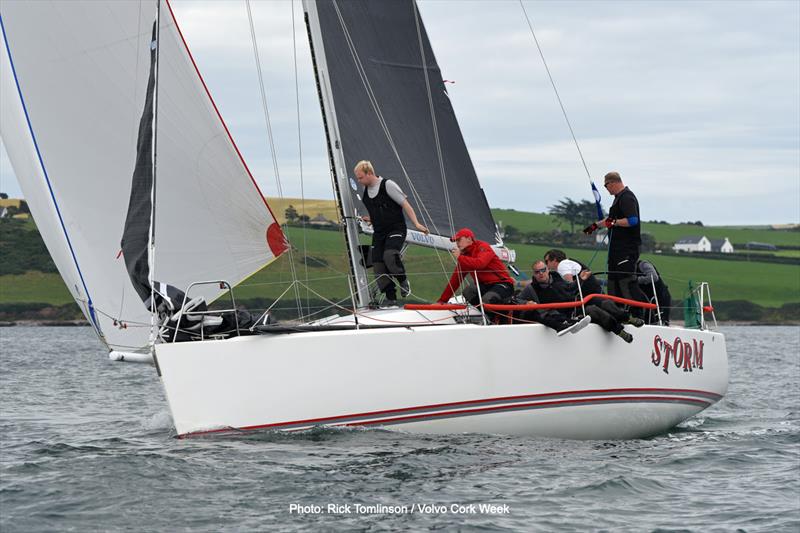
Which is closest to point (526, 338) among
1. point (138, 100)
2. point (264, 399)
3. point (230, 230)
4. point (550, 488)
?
point (550, 488)

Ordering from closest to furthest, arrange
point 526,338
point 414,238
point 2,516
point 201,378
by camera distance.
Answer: point 2,516 < point 201,378 < point 526,338 < point 414,238

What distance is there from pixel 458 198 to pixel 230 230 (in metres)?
3.05

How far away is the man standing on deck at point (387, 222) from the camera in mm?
9805

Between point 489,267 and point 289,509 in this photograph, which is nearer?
point 289,509

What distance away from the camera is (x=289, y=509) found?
6.48 m

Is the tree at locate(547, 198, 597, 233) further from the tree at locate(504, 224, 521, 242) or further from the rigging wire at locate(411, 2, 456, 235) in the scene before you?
the rigging wire at locate(411, 2, 456, 235)

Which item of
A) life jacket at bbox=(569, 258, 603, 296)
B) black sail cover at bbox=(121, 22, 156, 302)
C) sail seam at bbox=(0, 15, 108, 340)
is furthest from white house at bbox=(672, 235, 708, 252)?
black sail cover at bbox=(121, 22, 156, 302)

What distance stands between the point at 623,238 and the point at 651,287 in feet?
2.52

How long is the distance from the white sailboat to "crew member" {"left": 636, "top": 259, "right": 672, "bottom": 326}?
44 cm

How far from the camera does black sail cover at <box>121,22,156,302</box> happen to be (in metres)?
8.77

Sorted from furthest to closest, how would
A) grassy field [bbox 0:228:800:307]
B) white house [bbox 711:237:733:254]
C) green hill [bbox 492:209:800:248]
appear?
1. white house [bbox 711:237:733:254]
2. green hill [bbox 492:209:800:248]
3. grassy field [bbox 0:228:800:307]

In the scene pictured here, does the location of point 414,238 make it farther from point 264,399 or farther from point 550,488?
point 550,488

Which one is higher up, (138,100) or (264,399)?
(138,100)

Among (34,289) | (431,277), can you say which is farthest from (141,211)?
(34,289)
